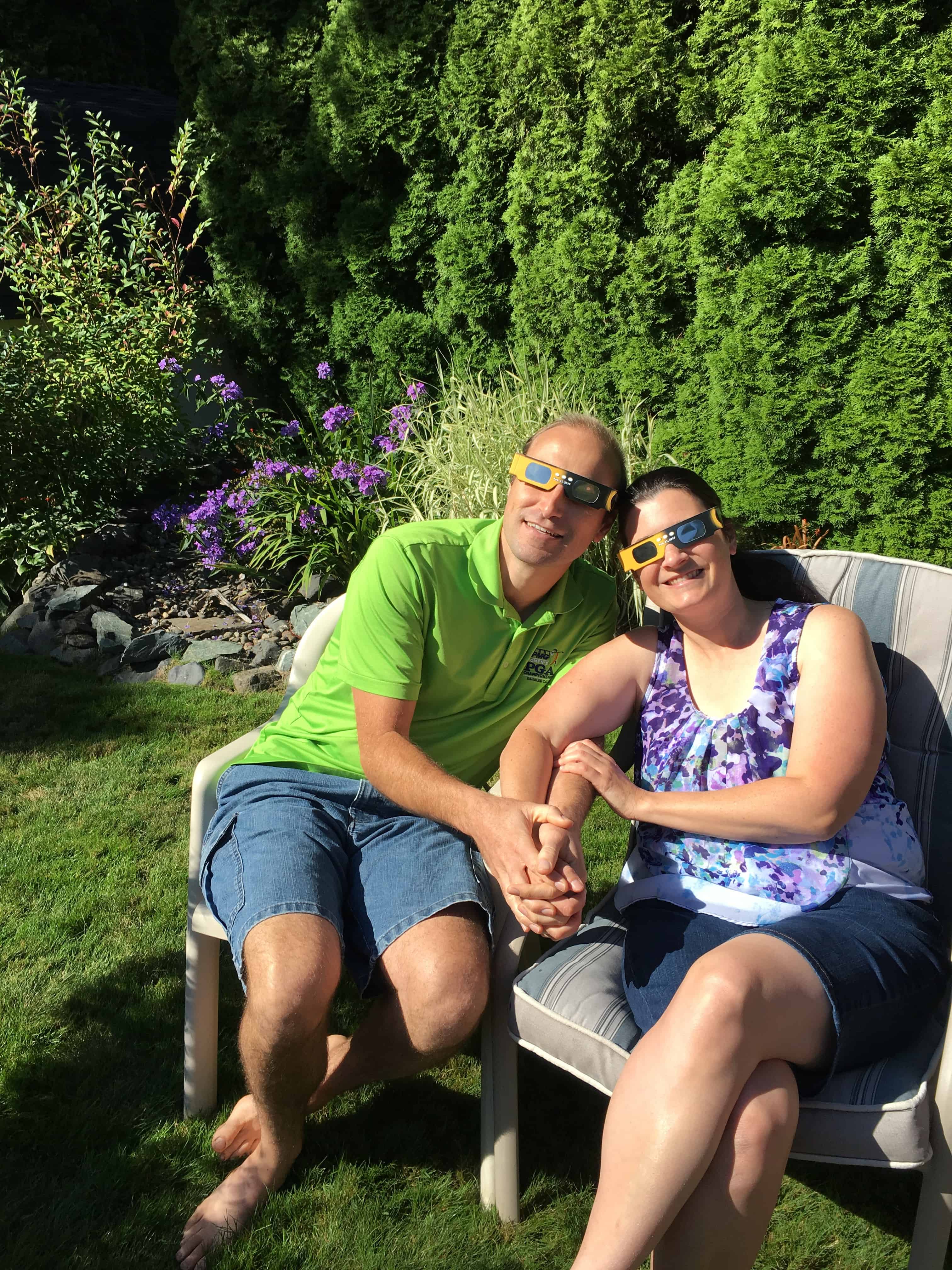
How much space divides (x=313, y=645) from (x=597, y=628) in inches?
30.9

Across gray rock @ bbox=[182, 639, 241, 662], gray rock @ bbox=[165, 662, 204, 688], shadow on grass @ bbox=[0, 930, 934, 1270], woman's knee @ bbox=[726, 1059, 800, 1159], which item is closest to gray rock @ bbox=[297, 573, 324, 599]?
gray rock @ bbox=[182, 639, 241, 662]

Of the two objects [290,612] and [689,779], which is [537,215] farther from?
[689,779]

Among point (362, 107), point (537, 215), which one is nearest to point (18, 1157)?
point (537, 215)

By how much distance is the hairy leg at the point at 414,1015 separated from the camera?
1994 millimetres

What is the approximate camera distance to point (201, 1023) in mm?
2291

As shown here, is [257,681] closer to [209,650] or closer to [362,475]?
[209,650]

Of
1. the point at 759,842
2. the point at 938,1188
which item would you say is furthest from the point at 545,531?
the point at 938,1188

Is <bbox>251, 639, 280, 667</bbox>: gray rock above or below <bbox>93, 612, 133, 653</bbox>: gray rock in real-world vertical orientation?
below

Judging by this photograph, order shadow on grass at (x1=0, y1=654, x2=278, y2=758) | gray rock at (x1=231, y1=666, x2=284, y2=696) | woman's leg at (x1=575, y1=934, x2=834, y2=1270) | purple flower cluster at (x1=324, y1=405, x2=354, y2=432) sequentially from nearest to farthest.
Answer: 1. woman's leg at (x1=575, y1=934, x2=834, y2=1270)
2. shadow on grass at (x1=0, y1=654, x2=278, y2=758)
3. gray rock at (x1=231, y1=666, x2=284, y2=696)
4. purple flower cluster at (x1=324, y1=405, x2=354, y2=432)

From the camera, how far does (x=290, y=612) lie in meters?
5.55

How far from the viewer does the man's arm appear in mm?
1976

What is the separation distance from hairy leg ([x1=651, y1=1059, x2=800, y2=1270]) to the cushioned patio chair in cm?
11

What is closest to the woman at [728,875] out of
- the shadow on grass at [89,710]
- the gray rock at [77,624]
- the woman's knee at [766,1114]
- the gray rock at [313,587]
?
the woman's knee at [766,1114]

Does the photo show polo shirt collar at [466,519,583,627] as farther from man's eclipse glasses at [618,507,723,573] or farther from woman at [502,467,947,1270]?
man's eclipse glasses at [618,507,723,573]
